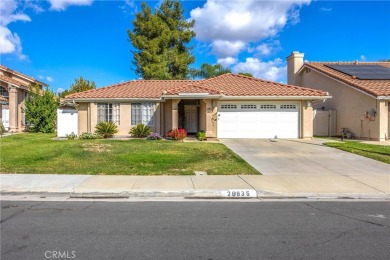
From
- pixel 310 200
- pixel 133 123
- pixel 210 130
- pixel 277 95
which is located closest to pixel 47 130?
pixel 133 123

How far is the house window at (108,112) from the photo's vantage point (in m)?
21.4

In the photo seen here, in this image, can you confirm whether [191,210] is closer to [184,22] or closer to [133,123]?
[133,123]

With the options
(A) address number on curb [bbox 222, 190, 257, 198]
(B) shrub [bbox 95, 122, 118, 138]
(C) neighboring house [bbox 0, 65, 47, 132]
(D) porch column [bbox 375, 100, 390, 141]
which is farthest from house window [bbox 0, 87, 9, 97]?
(D) porch column [bbox 375, 100, 390, 141]

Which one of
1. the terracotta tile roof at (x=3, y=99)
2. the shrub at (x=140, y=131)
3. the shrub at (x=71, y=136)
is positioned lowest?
the shrub at (x=71, y=136)

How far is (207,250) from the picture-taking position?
4.57 m

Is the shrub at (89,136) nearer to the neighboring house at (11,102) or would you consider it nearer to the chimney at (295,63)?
the neighboring house at (11,102)

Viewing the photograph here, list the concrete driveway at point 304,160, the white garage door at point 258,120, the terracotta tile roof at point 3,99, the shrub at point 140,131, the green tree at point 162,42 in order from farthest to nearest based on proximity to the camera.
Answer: the green tree at point 162,42, the terracotta tile roof at point 3,99, the white garage door at point 258,120, the shrub at point 140,131, the concrete driveway at point 304,160

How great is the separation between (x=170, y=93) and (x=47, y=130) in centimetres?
1267

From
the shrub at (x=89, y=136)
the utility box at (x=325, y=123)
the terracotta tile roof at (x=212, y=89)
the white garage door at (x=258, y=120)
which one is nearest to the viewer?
the shrub at (x=89, y=136)

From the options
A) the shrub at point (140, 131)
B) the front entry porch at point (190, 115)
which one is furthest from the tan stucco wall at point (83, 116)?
the front entry porch at point (190, 115)

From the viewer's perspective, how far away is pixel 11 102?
2595 cm

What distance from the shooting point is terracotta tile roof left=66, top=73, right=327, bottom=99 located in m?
20.0

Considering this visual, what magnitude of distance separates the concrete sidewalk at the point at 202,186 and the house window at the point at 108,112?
12.0 metres

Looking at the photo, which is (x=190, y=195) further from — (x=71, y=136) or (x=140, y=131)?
(x=71, y=136)
